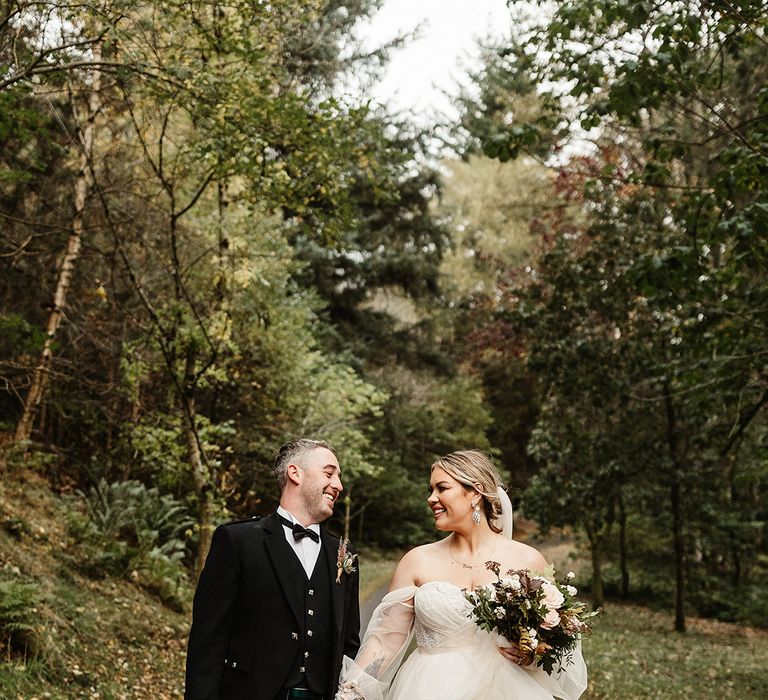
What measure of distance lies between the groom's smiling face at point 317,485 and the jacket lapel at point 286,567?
18cm

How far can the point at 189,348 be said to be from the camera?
962cm

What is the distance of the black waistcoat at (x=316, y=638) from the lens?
12.1 feet

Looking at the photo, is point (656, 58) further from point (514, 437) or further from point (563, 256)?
point (514, 437)

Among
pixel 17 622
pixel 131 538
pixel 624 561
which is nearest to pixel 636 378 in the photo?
pixel 624 561

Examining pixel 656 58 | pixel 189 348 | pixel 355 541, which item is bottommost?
pixel 355 541

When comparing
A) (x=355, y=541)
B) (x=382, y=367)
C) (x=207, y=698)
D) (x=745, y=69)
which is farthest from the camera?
(x=382, y=367)

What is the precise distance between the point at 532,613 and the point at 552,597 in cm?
13

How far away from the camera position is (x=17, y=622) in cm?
709

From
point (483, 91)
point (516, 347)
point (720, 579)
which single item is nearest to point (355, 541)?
point (516, 347)

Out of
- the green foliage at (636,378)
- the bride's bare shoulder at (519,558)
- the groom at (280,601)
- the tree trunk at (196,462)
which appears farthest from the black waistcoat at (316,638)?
the green foliage at (636,378)

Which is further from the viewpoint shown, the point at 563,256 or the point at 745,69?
the point at 563,256

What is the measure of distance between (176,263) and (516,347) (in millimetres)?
16478

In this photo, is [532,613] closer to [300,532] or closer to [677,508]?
[300,532]

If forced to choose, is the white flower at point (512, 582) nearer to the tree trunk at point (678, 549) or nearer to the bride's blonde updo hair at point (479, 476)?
the bride's blonde updo hair at point (479, 476)
